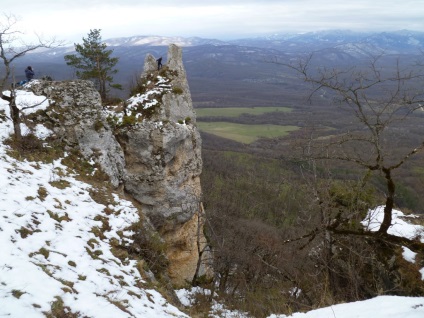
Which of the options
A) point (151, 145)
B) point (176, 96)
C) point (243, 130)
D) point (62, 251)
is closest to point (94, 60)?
point (176, 96)

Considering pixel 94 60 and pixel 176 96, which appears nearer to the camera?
pixel 176 96

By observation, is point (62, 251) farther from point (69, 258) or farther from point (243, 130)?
point (243, 130)

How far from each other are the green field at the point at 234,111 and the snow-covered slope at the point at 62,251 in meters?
134

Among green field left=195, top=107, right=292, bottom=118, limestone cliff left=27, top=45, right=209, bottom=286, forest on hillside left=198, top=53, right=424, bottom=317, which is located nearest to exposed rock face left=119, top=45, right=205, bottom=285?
limestone cliff left=27, top=45, right=209, bottom=286

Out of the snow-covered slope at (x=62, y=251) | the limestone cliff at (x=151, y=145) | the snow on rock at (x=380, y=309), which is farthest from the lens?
the limestone cliff at (x=151, y=145)

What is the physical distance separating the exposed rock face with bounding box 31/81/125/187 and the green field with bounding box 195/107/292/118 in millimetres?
128145

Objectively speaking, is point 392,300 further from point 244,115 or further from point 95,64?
point 244,115

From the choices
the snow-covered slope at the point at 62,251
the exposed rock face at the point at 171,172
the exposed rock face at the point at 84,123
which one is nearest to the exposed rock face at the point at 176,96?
the exposed rock face at the point at 171,172

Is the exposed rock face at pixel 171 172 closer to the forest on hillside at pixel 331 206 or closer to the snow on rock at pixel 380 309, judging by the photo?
the forest on hillside at pixel 331 206

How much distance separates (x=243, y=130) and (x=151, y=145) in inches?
4107

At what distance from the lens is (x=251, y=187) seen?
65.1 metres

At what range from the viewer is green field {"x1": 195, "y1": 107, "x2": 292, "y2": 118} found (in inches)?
5832

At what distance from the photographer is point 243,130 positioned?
120 m

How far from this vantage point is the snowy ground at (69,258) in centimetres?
543
